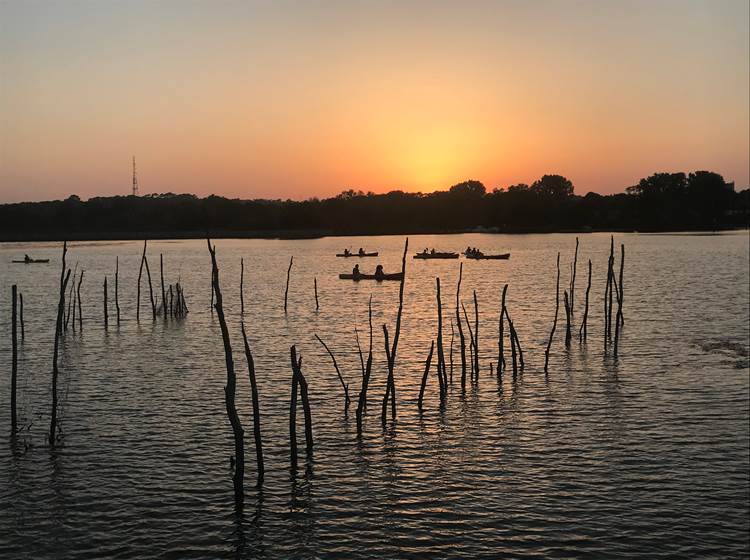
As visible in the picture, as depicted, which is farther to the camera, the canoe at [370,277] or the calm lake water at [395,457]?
the canoe at [370,277]

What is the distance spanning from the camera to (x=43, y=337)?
122 feet

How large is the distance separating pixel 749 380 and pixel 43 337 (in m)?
30.6

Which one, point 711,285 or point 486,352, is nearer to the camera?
point 486,352

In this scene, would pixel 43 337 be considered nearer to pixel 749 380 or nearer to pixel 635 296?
pixel 749 380

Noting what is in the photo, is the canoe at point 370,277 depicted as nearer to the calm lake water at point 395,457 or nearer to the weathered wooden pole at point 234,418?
the calm lake water at point 395,457

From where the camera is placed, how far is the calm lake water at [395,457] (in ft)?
43.8

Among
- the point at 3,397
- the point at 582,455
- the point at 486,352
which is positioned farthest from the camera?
the point at 486,352

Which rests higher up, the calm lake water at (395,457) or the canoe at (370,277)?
the canoe at (370,277)

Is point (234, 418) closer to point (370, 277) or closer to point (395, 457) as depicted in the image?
point (395, 457)

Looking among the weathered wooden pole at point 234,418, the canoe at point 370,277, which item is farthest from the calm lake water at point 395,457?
the canoe at point 370,277

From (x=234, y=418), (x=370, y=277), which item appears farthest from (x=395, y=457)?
(x=370, y=277)

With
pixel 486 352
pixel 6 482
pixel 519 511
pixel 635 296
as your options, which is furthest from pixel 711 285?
pixel 6 482

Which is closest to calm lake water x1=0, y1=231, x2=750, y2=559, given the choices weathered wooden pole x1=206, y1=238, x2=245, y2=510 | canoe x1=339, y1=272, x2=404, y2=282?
weathered wooden pole x1=206, y1=238, x2=245, y2=510

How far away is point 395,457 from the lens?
17.5 m
